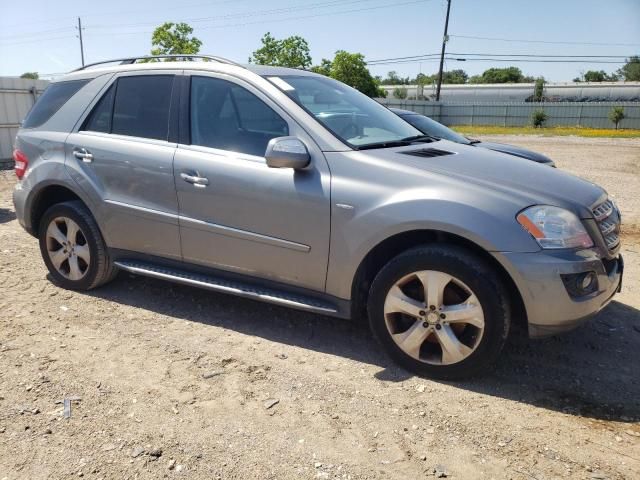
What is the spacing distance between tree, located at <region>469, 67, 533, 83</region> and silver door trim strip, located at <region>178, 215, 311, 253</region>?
96.8m

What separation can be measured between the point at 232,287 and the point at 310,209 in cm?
83

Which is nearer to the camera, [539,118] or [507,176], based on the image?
[507,176]

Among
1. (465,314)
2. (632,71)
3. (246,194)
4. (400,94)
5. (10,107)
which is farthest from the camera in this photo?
(632,71)

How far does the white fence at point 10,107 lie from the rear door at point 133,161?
10.6 meters

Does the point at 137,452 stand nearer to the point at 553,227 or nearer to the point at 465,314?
the point at 465,314

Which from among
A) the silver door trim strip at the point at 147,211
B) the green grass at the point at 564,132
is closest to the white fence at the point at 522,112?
the green grass at the point at 564,132

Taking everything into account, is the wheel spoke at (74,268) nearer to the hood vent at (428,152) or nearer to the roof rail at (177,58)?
the roof rail at (177,58)

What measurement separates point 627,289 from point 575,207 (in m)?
2.24

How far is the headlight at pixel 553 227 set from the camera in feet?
9.23

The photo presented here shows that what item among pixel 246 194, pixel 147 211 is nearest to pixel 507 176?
pixel 246 194

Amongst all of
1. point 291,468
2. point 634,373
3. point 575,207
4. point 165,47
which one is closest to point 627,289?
point 634,373

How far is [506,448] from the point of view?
8.38 ft

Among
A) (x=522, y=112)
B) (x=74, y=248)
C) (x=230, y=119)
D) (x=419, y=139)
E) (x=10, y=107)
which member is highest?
(x=522, y=112)

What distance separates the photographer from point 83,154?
13.6ft
